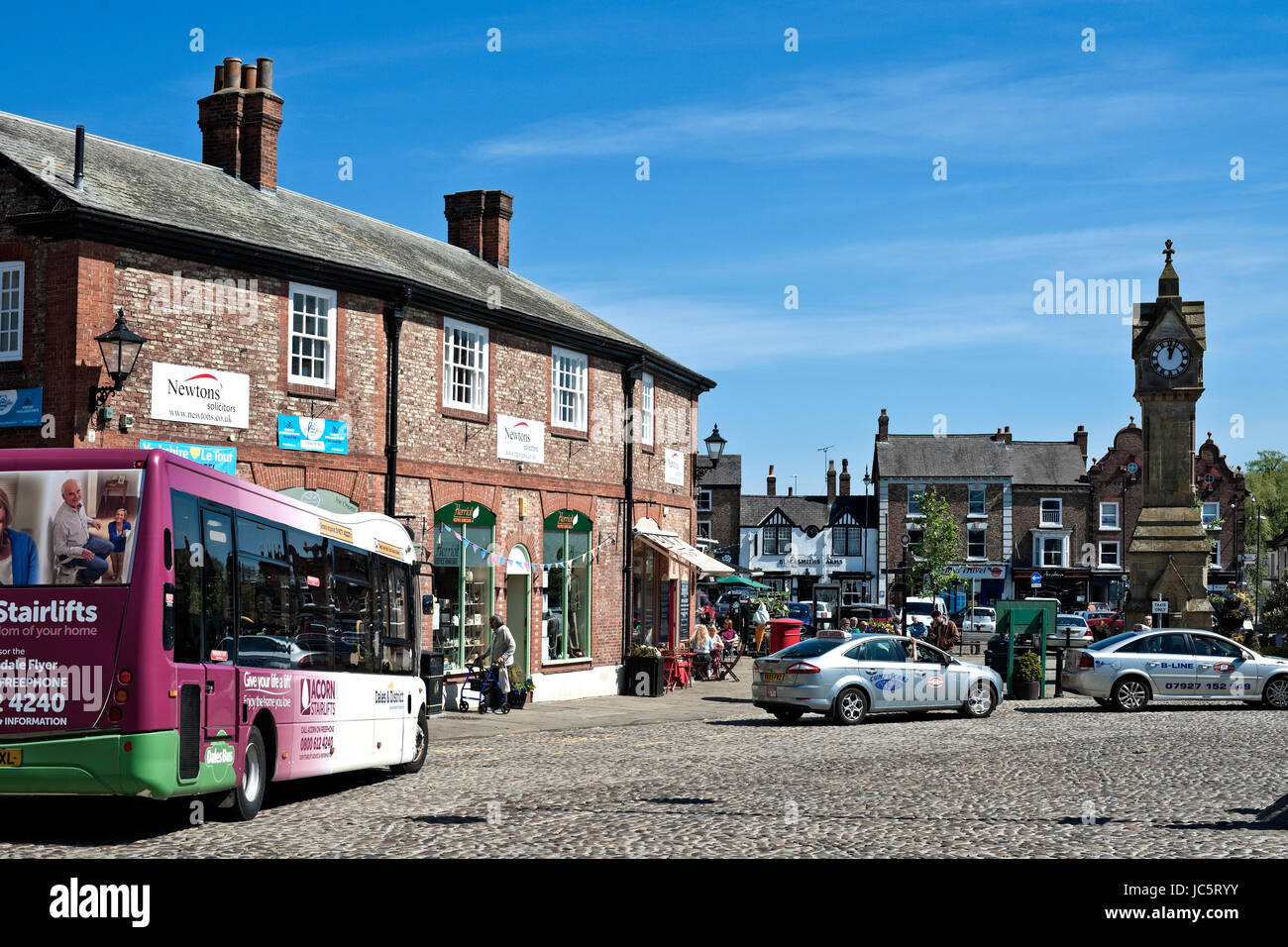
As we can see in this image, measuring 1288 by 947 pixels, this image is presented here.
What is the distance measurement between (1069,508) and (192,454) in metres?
63.6

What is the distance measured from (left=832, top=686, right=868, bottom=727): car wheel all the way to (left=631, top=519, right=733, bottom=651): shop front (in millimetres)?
9328

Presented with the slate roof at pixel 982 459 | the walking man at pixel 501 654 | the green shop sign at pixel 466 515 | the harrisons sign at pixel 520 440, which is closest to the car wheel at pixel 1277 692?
the walking man at pixel 501 654

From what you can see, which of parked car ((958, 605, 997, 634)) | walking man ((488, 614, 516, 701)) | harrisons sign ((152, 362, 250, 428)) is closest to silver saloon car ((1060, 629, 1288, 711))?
walking man ((488, 614, 516, 701))

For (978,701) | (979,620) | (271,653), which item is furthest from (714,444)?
(979,620)

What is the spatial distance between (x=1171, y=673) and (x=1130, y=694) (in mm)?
816

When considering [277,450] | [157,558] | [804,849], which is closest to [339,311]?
[277,450]

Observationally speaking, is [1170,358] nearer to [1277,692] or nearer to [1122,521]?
[1277,692]

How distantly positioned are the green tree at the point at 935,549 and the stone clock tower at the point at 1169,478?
30477 mm

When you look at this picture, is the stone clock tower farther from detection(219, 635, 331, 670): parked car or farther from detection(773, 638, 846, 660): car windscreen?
detection(219, 635, 331, 670): parked car

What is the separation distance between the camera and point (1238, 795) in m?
12.9

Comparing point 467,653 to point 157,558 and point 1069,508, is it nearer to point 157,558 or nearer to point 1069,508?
point 157,558

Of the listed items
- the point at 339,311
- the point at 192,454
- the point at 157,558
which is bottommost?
the point at 157,558
